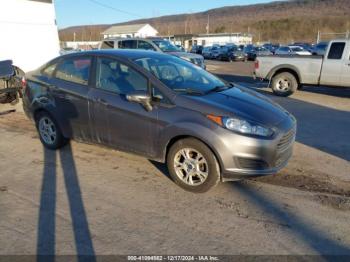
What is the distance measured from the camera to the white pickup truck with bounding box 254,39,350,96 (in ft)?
34.2

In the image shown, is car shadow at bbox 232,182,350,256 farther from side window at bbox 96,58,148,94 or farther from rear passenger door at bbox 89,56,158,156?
side window at bbox 96,58,148,94

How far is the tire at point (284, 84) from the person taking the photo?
36.5 ft

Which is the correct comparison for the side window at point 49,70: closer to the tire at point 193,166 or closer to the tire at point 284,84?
the tire at point 193,166

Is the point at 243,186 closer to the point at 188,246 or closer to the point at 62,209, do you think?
the point at 188,246

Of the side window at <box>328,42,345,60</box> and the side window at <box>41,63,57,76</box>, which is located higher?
the side window at <box>328,42,345,60</box>

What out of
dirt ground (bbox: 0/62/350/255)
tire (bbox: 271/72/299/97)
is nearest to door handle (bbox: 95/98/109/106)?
dirt ground (bbox: 0/62/350/255)

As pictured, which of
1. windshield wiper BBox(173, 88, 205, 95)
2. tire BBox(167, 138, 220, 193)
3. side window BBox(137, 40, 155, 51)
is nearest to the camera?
tire BBox(167, 138, 220, 193)

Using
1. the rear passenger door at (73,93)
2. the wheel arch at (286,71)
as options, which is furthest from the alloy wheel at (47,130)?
the wheel arch at (286,71)

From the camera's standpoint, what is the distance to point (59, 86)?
5.21 metres

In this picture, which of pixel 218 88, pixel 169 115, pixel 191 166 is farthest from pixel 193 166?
pixel 218 88

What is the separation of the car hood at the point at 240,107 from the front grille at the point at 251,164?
0.45 meters

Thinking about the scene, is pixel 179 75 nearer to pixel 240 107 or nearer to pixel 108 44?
pixel 240 107

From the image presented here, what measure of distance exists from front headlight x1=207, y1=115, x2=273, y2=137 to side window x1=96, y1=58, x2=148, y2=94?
111 centimetres

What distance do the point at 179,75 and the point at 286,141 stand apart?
1726mm
